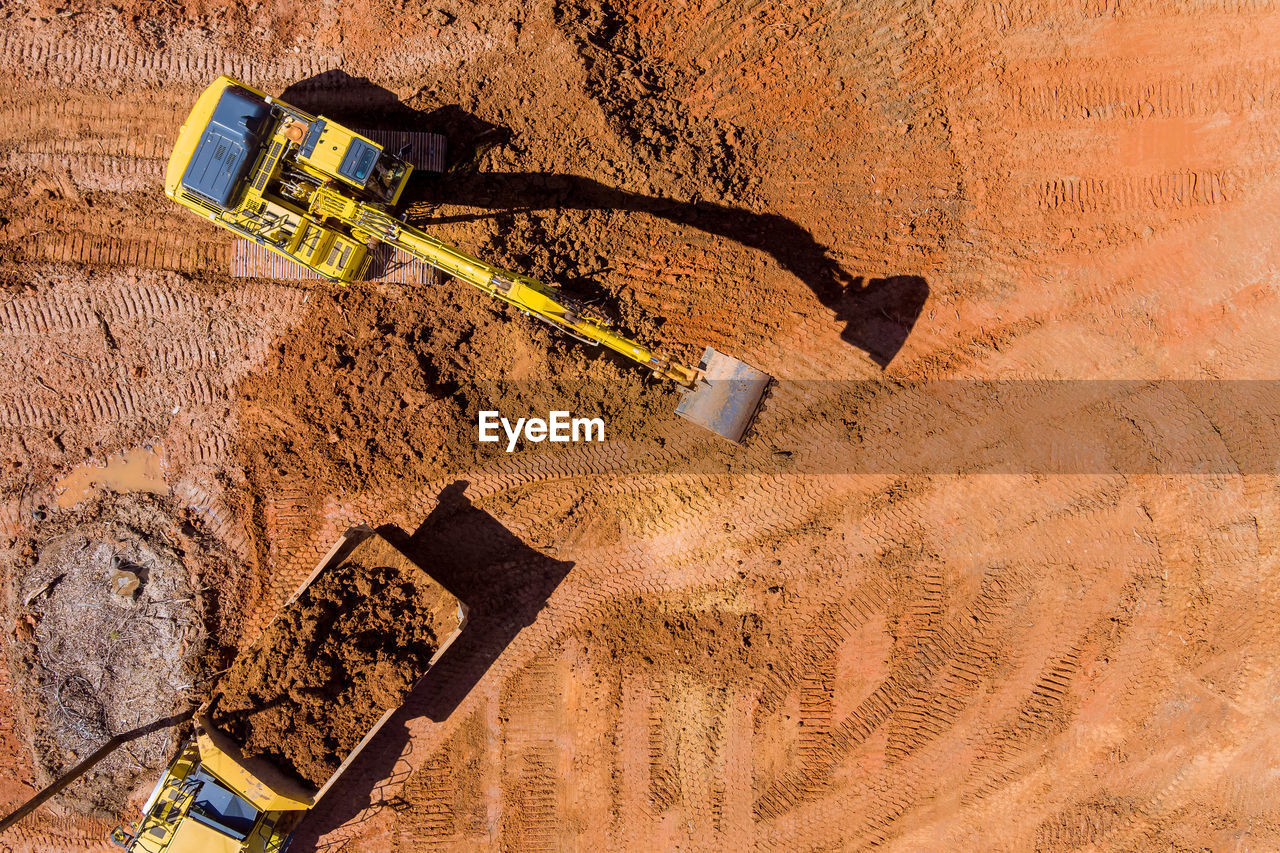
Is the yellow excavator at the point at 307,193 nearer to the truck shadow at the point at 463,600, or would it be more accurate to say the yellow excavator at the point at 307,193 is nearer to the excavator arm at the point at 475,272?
the excavator arm at the point at 475,272

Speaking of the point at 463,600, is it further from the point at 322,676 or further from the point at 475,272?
the point at 475,272

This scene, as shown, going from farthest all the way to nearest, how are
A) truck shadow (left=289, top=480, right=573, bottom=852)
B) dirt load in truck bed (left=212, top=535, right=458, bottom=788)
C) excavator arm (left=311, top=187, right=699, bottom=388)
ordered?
truck shadow (left=289, top=480, right=573, bottom=852), dirt load in truck bed (left=212, top=535, right=458, bottom=788), excavator arm (left=311, top=187, right=699, bottom=388)

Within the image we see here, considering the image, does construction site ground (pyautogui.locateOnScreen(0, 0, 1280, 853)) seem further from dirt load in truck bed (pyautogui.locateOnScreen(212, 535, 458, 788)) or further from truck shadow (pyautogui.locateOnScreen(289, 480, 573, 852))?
dirt load in truck bed (pyautogui.locateOnScreen(212, 535, 458, 788))

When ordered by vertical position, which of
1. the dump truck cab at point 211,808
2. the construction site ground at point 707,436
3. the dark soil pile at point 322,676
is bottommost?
the dump truck cab at point 211,808

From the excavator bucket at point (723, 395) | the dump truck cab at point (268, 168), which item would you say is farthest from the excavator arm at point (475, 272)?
the excavator bucket at point (723, 395)

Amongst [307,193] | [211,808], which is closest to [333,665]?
[211,808]

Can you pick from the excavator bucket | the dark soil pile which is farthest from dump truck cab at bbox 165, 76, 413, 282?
the excavator bucket

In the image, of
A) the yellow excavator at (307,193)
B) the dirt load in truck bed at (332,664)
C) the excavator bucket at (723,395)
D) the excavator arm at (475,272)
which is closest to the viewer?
the excavator arm at (475,272)

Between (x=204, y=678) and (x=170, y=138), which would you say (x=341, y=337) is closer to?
(x=170, y=138)
